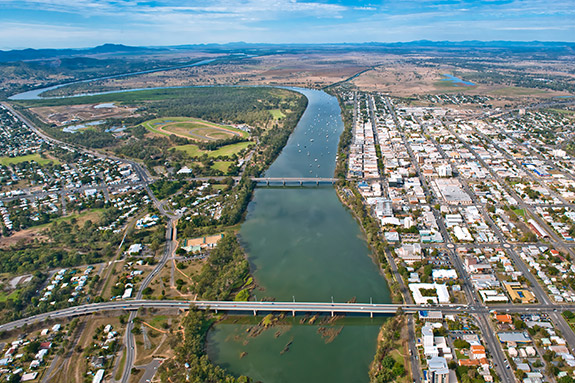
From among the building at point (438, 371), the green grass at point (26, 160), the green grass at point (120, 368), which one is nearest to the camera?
the building at point (438, 371)

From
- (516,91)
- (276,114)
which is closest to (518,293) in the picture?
(276,114)

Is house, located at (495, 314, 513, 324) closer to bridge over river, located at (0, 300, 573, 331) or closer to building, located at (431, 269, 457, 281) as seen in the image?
bridge over river, located at (0, 300, 573, 331)

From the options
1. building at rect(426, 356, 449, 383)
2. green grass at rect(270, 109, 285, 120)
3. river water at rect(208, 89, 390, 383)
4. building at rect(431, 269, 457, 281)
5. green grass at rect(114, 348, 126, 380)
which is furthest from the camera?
green grass at rect(270, 109, 285, 120)

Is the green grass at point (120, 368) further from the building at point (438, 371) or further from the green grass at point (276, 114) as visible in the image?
the green grass at point (276, 114)

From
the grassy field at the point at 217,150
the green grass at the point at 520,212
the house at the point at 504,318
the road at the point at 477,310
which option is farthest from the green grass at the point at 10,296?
the green grass at the point at 520,212

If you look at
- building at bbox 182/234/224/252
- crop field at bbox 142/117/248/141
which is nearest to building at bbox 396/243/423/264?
building at bbox 182/234/224/252

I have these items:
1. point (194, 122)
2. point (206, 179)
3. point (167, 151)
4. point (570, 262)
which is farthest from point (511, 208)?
point (194, 122)
